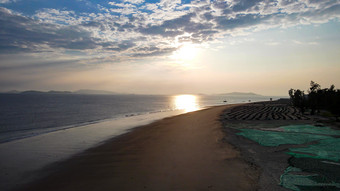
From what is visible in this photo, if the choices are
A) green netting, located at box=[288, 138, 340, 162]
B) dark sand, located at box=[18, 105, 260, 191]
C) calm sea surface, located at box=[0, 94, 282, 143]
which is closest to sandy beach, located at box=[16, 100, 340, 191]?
dark sand, located at box=[18, 105, 260, 191]

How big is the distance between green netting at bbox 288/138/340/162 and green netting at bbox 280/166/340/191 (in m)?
3.20

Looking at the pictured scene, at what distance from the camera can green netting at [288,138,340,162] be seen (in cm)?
1074

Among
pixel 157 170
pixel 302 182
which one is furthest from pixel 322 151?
pixel 157 170

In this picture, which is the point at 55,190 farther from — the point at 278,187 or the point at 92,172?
the point at 278,187

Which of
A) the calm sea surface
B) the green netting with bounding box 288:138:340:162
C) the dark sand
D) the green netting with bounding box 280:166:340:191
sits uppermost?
the green netting with bounding box 288:138:340:162

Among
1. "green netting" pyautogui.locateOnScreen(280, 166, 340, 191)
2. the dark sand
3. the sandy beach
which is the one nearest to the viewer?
"green netting" pyautogui.locateOnScreen(280, 166, 340, 191)

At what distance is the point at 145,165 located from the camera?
1056 cm

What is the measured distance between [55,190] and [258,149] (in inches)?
460

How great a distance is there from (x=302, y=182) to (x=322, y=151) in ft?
18.7

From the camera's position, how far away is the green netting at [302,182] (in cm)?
724

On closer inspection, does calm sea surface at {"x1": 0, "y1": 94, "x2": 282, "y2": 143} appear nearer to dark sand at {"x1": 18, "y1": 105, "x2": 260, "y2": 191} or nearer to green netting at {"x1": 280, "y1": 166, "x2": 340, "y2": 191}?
dark sand at {"x1": 18, "y1": 105, "x2": 260, "y2": 191}

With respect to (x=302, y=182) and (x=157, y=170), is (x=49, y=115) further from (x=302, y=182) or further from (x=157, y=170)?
(x=302, y=182)

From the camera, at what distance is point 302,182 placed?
25.1ft

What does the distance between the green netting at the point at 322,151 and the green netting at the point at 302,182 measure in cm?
320
